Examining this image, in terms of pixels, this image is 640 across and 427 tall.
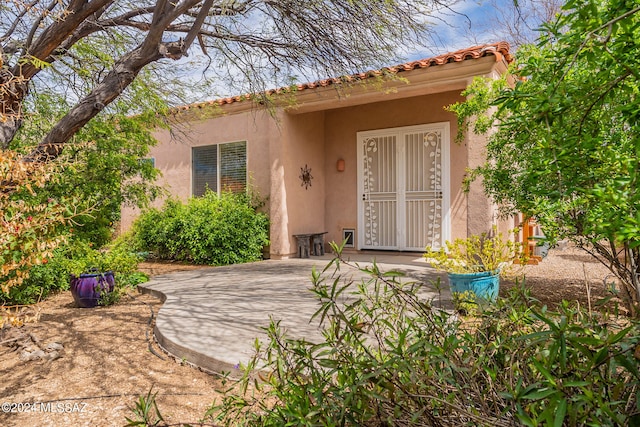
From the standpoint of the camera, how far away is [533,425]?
0.72 metres

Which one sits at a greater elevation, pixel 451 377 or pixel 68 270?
pixel 451 377

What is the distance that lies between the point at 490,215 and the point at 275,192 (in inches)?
171

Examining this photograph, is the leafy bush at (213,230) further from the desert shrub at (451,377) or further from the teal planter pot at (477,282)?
the desert shrub at (451,377)

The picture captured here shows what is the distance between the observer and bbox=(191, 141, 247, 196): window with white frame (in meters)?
9.64

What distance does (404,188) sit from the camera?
348 inches

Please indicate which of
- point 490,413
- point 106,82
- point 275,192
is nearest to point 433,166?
point 275,192

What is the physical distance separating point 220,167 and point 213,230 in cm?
230

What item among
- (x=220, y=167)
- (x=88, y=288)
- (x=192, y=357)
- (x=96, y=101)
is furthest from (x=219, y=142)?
(x=192, y=357)

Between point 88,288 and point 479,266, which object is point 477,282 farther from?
point 88,288

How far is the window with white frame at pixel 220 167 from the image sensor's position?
31.6 ft

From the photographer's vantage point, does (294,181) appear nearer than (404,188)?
No

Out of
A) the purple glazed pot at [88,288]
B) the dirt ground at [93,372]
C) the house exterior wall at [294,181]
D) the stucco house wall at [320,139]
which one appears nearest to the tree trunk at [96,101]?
the dirt ground at [93,372]

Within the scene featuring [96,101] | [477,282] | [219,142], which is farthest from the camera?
[219,142]

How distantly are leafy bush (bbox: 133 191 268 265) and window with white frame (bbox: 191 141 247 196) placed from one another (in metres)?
0.71
